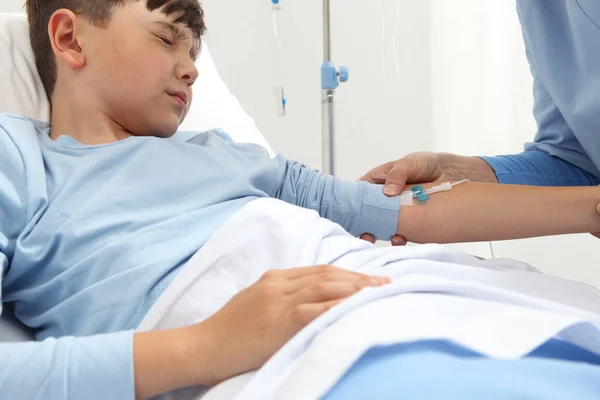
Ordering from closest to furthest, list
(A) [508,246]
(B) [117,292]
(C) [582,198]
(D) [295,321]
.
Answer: (D) [295,321], (B) [117,292], (C) [582,198], (A) [508,246]

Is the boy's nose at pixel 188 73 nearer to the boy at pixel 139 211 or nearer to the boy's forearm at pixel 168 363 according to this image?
the boy at pixel 139 211

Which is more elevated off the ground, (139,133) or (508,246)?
(139,133)

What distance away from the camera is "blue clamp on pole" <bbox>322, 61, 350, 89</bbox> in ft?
6.03

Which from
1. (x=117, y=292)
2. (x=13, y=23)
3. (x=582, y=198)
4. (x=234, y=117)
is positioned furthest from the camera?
(x=234, y=117)

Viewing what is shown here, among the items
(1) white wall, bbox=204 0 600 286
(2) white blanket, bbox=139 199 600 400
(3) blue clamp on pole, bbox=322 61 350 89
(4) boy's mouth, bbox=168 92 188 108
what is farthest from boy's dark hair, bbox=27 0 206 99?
(1) white wall, bbox=204 0 600 286

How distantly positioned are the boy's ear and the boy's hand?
2.10 feet

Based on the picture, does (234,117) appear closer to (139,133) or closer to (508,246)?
(139,133)

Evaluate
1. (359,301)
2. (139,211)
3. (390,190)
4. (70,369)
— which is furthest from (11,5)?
(359,301)

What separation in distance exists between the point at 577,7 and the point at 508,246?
1271 mm

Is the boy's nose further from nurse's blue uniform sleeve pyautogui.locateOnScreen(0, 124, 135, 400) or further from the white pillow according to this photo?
nurse's blue uniform sleeve pyautogui.locateOnScreen(0, 124, 135, 400)

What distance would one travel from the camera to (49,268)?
2.69 ft

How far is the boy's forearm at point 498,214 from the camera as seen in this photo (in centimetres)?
103

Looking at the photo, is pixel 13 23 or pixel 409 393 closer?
pixel 409 393

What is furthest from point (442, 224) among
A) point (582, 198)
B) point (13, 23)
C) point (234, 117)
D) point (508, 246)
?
point (508, 246)
